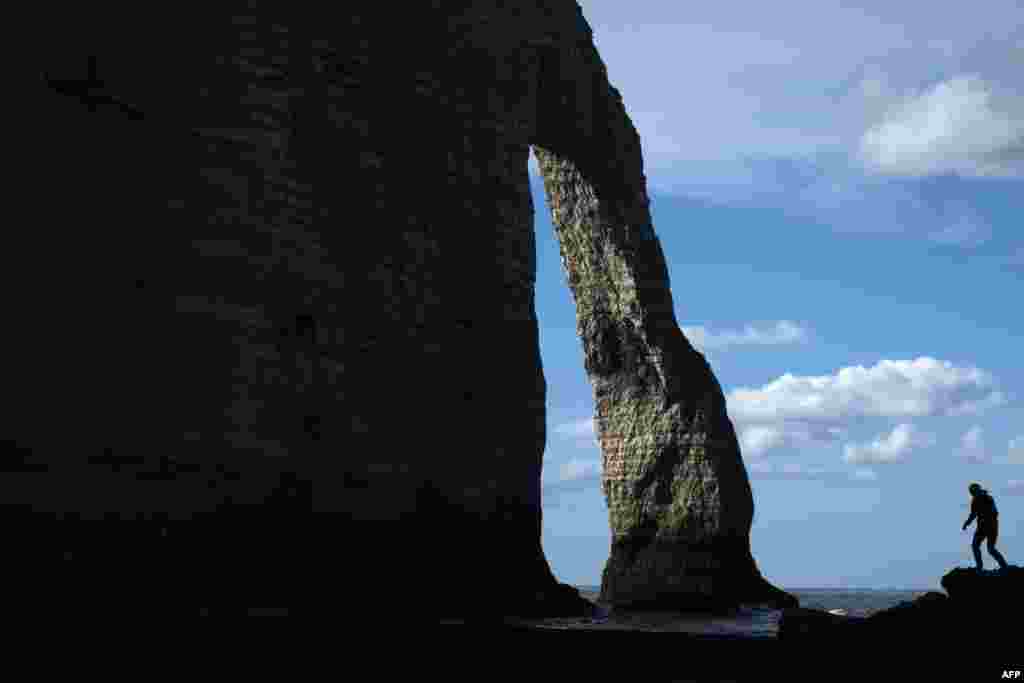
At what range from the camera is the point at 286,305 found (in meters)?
14.4

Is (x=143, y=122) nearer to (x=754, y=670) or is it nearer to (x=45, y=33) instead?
(x=45, y=33)

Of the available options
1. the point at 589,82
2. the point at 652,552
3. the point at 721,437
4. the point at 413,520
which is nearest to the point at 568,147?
the point at 589,82

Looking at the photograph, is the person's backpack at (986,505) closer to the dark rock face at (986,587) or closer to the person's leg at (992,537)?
the person's leg at (992,537)

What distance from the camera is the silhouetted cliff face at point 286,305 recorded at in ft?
41.1

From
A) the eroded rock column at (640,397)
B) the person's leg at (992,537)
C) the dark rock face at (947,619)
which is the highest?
the eroded rock column at (640,397)

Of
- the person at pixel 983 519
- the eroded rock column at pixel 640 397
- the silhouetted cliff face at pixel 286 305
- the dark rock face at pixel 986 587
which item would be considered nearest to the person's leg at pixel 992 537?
the person at pixel 983 519

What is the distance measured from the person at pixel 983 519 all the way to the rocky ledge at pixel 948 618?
5.17 ft

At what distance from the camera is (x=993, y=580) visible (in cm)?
1211

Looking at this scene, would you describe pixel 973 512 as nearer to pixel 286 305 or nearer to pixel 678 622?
pixel 678 622

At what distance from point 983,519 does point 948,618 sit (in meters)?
2.98

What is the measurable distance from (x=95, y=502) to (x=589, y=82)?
14.6m

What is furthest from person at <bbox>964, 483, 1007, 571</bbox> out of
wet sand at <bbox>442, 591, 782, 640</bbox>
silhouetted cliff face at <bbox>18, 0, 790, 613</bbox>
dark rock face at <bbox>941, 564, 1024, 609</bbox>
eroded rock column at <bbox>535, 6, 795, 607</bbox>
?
eroded rock column at <bbox>535, 6, 795, 607</bbox>

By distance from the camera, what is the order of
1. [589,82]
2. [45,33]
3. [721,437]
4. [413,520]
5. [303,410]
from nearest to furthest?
[45,33] < [303,410] < [413,520] < [589,82] < [721,437]

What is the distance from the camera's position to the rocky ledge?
11.2m
